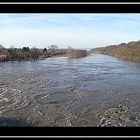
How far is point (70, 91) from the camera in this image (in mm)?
2184

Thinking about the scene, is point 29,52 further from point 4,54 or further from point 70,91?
point 70,91

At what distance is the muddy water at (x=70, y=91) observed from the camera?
2080 mm

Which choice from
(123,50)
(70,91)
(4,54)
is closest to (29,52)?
(4,54)

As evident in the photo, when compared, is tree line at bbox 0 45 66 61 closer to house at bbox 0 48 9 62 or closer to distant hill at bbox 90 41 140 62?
house at bbox 0 48 9 62

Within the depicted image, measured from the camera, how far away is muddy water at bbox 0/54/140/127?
6.82 feet

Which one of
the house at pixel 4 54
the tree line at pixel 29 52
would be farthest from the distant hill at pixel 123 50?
the house at pixel 4 54

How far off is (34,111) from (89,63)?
65cm

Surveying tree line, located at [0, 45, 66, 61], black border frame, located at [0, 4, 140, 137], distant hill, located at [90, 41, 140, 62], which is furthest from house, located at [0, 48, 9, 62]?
distant hill, located at [90, 41, 140, 62]

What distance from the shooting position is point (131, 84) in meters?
2.16
